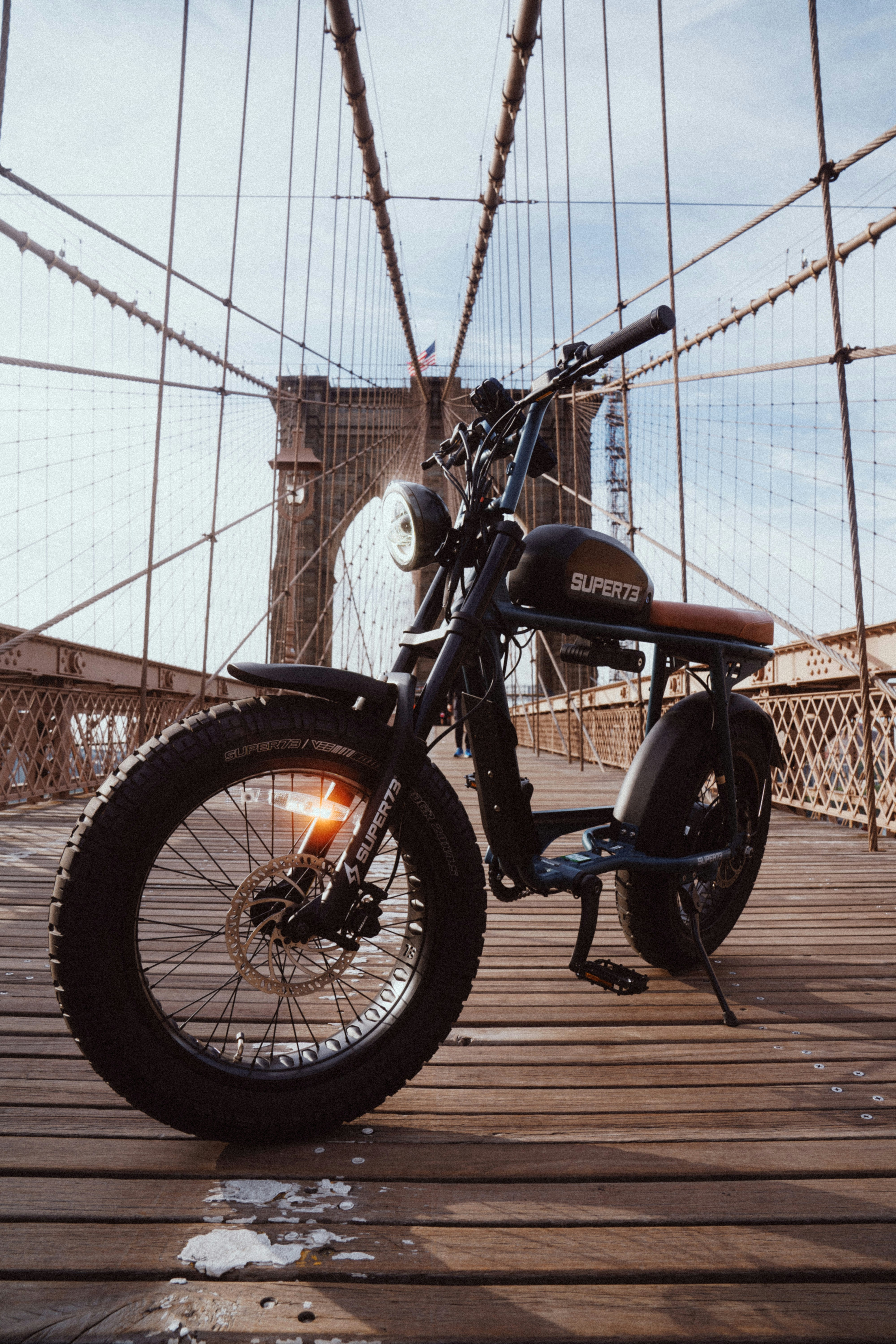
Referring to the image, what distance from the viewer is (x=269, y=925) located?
2.62 ft

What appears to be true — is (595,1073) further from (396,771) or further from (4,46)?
(4,46)

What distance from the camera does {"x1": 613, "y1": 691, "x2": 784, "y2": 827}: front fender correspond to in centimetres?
120

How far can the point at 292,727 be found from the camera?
76cm

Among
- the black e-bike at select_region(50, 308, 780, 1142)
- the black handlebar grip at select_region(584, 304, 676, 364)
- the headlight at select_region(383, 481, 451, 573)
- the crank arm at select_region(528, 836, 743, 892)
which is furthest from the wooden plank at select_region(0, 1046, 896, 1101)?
the black handlebar grip at select_region(584, 304, 676, 364)

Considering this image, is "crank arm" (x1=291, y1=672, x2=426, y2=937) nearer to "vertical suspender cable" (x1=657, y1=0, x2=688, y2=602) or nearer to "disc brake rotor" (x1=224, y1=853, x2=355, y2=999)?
"disc brake rotor" (x1=224, y1=853, x2=355, y2=999)

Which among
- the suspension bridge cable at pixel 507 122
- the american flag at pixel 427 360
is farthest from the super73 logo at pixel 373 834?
the american flag at pixel 427 360

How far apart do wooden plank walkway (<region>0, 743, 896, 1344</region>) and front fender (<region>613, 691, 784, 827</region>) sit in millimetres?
286

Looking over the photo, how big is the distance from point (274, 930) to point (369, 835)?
0.13 m

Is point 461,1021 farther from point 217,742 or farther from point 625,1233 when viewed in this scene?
point 217,742

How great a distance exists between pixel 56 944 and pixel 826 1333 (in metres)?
0.63

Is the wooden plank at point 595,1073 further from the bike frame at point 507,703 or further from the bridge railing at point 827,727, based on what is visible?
the bridge railing at point 827,727

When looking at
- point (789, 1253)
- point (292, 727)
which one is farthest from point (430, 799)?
point (789, 1253)

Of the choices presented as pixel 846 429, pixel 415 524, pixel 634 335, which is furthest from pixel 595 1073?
pixel 846 429

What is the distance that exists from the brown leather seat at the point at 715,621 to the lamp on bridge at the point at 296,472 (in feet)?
14.7
